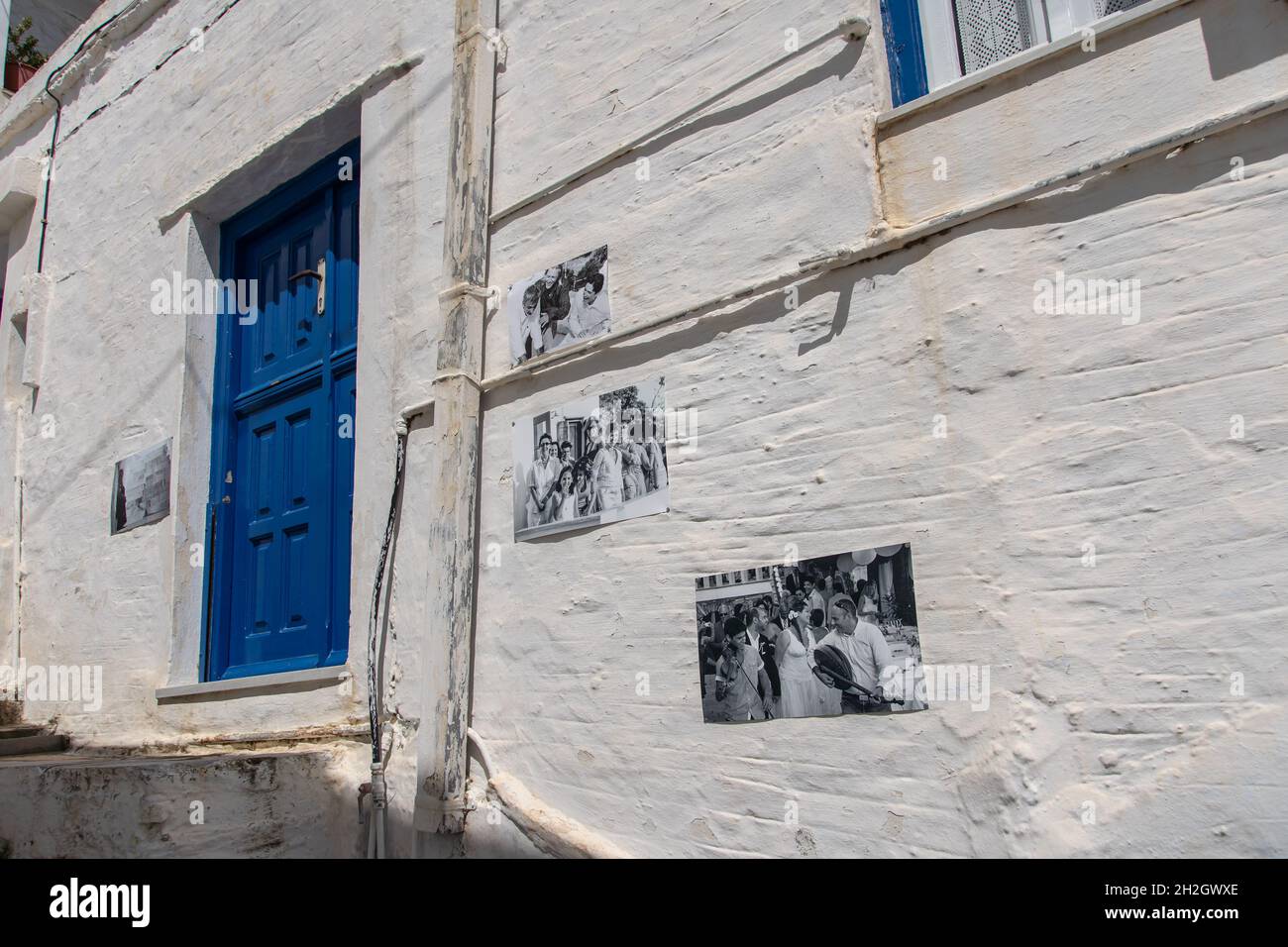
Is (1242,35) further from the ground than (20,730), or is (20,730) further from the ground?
(1242,35)

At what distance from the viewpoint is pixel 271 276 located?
5.49 meters

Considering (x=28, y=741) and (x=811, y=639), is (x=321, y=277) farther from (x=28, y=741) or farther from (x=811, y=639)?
(x=811, y=639)

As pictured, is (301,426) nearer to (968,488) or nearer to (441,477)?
(441,477)

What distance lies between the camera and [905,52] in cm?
319

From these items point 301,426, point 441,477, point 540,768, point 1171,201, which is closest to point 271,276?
point 301,426

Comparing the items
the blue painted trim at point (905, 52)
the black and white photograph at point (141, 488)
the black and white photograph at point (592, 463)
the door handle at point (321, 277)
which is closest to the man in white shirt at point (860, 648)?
the black and white photograph at point (592, 463)

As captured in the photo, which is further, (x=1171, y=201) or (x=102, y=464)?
(x=102, y=464)

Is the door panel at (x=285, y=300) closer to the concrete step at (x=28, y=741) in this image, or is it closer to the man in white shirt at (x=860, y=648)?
the concrete step at (x=28, y=741)

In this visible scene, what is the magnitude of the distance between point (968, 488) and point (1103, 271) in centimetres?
62

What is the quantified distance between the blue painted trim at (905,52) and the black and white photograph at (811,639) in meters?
1.43

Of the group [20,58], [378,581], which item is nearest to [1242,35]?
[378,581]

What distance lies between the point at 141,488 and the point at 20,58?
229 inches
